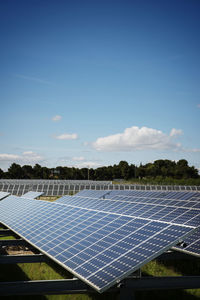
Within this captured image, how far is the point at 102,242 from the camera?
8.66 metres

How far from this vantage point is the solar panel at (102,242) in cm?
691

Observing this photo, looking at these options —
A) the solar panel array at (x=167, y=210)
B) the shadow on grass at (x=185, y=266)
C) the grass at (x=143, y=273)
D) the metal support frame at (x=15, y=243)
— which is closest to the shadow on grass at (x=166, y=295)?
the grass at (x=143, y=273)

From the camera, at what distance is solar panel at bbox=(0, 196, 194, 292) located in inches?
272

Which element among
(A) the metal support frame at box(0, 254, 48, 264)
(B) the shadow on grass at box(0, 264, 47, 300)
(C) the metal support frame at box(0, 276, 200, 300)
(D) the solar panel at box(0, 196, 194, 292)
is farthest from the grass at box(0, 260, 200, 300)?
(C) the metal support frame at box(0, 276, 200, 300)

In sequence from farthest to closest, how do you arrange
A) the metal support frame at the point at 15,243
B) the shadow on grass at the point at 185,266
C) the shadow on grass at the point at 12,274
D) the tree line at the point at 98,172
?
the tree line at the point at 98,172 < the shadow on grass at the point at 185,266 < the shadow on grass at the point at 12,274 < the metal support frame at the point at 15,243

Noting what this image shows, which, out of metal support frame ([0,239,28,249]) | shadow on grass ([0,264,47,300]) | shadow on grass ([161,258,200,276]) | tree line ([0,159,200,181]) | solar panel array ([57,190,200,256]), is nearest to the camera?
solar panel array ([57,190,200,256])

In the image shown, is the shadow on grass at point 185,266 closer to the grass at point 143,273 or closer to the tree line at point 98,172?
the grass at point 143,273

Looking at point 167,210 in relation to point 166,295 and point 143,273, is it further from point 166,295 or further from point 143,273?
point 166,295

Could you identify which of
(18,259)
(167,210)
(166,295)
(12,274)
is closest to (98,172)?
(167,210)

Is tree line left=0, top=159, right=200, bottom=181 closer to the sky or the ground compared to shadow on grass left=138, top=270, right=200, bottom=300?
closer to the sky

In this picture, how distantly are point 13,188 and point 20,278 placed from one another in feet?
153

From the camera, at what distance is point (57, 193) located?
5725cm

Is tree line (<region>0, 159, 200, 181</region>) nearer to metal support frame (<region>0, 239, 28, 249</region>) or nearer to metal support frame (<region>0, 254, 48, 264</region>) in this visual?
metal support frame (<region>0, 239, 28, 249</region>)

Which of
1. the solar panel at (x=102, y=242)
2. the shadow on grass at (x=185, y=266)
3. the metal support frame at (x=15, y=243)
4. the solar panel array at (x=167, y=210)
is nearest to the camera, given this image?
the solar panel at (x=102, y=242)
